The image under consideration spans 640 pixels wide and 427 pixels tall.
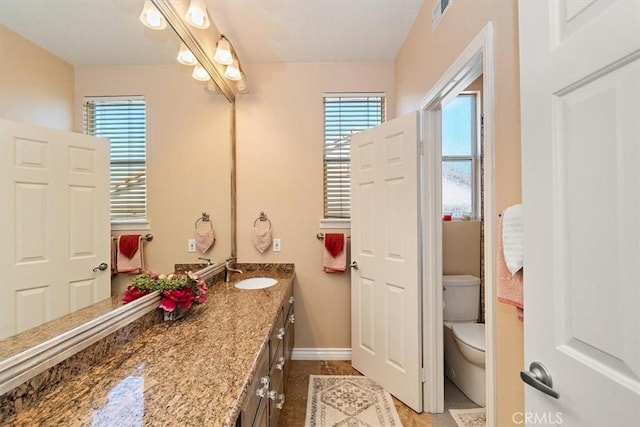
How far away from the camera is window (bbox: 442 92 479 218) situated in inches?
109

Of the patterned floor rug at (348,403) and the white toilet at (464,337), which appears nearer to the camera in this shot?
the patterned floor rug at (348,403)

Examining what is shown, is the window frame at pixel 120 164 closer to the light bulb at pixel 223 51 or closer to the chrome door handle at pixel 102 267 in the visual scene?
the chrome door handle at pixel 102 267

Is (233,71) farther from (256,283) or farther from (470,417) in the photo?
(470,417)

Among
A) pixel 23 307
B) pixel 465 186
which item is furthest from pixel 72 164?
pixel 465 186

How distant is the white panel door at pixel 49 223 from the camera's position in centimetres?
74

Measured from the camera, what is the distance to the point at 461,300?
7.88 feet

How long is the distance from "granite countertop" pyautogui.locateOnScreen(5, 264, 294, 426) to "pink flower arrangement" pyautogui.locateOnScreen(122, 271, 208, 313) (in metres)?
0.09

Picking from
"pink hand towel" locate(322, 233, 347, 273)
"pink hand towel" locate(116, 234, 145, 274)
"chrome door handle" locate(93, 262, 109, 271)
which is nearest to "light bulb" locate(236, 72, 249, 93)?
"pink hand towel" locate(322, 233, 347, 273)

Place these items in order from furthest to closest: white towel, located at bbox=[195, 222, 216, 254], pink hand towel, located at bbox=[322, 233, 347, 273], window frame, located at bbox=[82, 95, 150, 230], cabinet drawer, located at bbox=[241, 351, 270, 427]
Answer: pink hand towel, located at bbox=[322, 233, 347, 273] → white towel, located at bbox=[195, 222, 216, 254] → window frame, located at bbox=[82, 95, 150, 230] → cabinet drawer, located at bbox=[241, 351, 270, 427]

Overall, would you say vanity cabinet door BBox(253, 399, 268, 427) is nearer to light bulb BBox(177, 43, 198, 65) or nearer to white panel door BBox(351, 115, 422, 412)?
white panel door BBox(351, 115, 422, 412)

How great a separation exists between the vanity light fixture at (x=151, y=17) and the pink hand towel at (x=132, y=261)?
3.44ft

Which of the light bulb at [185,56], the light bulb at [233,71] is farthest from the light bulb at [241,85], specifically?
the light bulb at [185,56]

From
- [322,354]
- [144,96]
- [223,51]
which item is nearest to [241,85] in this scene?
[223,51]

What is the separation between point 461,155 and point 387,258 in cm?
149
